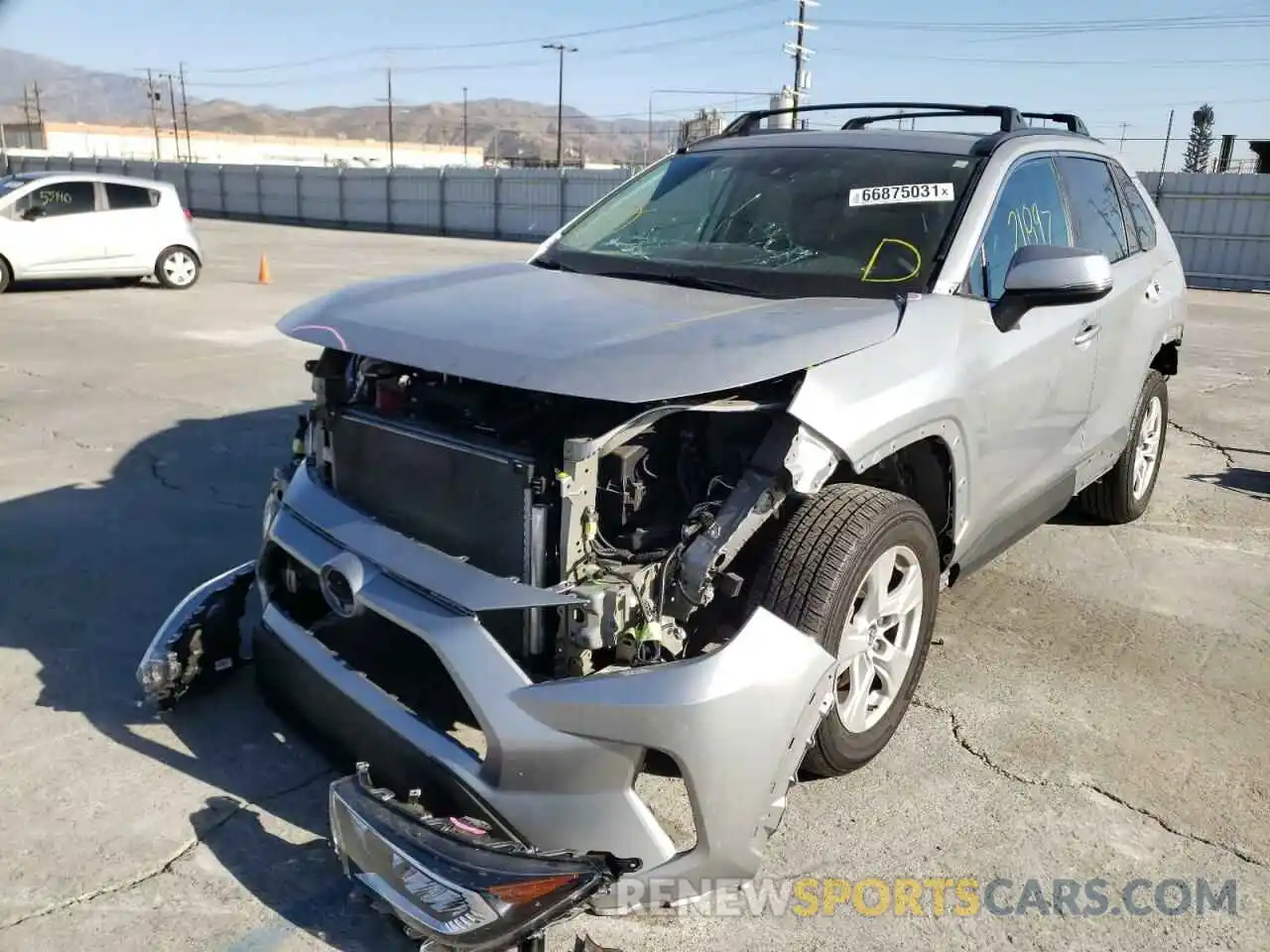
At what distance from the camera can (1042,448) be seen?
13.0 ft

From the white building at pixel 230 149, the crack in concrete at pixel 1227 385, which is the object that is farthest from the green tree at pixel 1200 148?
the white building at pixel 230 149

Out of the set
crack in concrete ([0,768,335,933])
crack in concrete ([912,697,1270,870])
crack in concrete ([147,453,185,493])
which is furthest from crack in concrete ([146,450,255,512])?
crack in concrete ([912,697,1270,870])

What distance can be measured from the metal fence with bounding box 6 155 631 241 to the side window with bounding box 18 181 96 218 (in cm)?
1544

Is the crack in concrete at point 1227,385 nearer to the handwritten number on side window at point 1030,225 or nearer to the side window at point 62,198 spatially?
the handwritten number on side window at point 1030,225

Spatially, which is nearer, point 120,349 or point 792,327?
point 792,327

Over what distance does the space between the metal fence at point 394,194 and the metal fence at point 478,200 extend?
0.03 metres

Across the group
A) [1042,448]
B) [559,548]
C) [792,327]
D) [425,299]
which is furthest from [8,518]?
[1042,448]

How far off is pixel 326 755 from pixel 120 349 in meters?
8.54

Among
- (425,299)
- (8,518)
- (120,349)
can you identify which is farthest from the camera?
(120,349)

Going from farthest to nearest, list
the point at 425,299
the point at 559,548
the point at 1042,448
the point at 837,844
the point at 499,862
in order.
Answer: the point at 1042,448 → the point at 425,299 → the point at 837,844 → the point at 559,548 → the point at 499,862

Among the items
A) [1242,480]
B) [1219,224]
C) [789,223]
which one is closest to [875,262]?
[789,223]

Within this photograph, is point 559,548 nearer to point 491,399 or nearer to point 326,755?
point 491,399

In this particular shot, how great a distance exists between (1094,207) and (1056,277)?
1610 millimetres

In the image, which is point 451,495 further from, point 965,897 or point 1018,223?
point 1018,223
